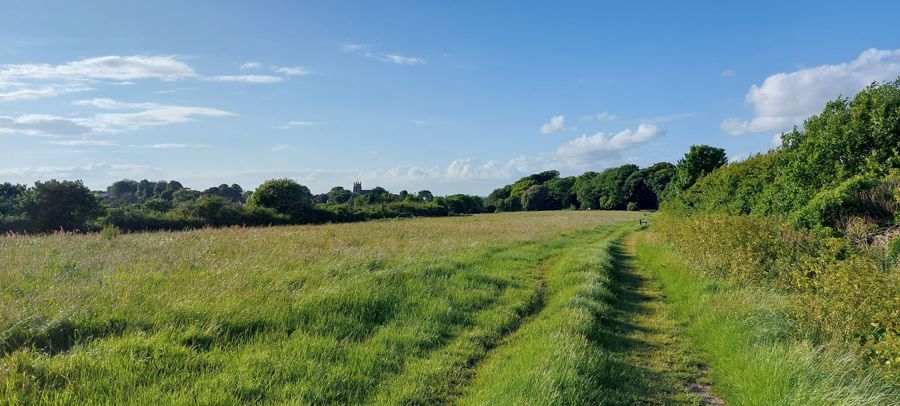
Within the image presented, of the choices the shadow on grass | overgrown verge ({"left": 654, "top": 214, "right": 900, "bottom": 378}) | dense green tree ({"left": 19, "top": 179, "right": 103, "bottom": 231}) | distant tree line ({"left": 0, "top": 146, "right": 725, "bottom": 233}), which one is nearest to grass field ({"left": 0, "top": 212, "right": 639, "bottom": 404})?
the shadow on grass

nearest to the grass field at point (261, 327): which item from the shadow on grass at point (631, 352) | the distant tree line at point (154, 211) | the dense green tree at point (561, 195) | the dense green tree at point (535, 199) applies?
the shadow on grass at point (631, 352)

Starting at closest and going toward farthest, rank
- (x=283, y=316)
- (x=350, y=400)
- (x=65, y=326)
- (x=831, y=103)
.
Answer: (x=350, y=400)
(x=65, y=326)
(x=283, y=316)
(x=831, y=103)

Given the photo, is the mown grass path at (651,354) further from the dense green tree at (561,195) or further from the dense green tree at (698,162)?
the dense green tree at (561,195)

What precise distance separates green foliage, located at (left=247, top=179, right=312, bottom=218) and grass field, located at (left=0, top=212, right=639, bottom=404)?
33065mm

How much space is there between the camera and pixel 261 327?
6.32 m

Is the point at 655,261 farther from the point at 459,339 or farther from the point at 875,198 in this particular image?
the point at 459,339

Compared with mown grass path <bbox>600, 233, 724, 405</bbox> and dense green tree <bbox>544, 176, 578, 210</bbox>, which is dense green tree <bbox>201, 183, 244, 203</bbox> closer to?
dense green tree <bbox>544, 176, 578, 210</bbox>

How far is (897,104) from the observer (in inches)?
497

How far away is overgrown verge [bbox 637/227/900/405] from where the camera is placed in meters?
4.75

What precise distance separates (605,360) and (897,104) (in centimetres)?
1321

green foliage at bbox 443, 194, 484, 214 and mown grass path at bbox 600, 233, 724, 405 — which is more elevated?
green foliage at bbox 443, 194, 484, 214

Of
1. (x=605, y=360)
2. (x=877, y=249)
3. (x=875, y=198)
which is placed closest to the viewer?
(x=605, y=360)

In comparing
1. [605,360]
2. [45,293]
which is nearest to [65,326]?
[45,293]

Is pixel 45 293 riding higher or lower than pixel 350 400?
higher
